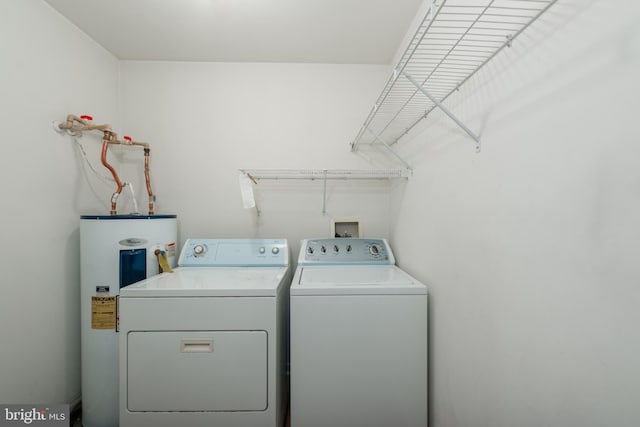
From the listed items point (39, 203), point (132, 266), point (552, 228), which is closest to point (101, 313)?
point (132, 266)

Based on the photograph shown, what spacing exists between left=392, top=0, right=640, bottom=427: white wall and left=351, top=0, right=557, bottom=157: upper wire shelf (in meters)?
0.05

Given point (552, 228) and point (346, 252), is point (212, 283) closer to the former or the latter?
point (346, 252)

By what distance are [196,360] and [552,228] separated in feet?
4.77

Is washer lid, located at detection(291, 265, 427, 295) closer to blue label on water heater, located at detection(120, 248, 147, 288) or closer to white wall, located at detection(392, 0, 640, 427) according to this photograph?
white wall, located at detection(392, 0, 640, 427)

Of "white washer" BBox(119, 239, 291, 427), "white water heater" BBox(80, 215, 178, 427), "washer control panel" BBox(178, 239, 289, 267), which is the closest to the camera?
"white washer" BBox(119, 239, 291, 427)

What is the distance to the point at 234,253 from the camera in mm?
1727

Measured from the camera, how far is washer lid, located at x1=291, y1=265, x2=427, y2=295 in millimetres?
1189

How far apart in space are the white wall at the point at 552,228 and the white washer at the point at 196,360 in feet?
2.93

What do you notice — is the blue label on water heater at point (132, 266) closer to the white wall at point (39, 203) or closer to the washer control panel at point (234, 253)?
the washer control panel at point (234, 253)

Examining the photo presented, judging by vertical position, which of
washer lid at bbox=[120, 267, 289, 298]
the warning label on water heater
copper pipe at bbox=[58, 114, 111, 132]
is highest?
copper pipe at bbox=[58, 114, 111, 132]

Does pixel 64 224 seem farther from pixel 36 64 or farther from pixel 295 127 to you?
pixel 295 127

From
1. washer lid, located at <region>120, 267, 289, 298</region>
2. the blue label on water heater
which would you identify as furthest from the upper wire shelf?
the blue label on water heater

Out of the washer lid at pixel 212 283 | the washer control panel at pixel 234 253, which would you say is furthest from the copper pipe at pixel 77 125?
the washer lid at pixel 212 283

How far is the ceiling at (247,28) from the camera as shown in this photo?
1.42 meters
